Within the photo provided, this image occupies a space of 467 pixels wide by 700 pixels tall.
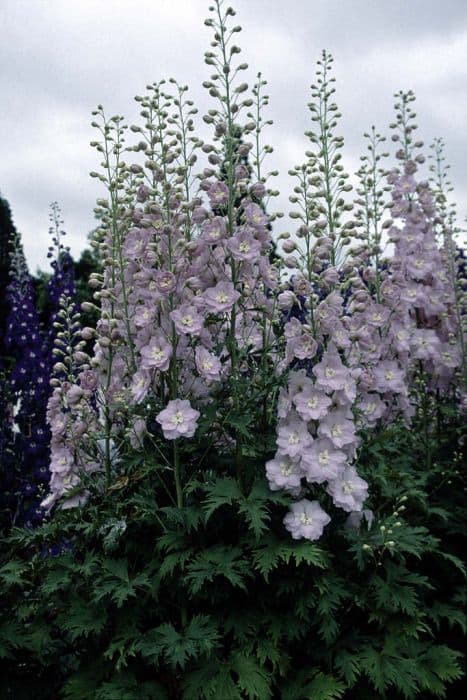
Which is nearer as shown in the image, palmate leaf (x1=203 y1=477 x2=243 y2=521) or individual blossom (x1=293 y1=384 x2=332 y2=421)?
palmate leaf (x1=203 y1=477 x2=243 y2=521)

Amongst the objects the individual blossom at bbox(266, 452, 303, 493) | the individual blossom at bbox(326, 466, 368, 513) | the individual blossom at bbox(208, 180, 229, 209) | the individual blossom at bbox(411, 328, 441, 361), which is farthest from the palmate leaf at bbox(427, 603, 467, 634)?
the individual blossom at bbox(208, 180, 229, 209)

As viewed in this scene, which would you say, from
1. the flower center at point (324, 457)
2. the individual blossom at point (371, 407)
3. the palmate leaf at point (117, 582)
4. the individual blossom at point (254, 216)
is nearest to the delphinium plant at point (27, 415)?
the palmate leaf at point (117, 582)

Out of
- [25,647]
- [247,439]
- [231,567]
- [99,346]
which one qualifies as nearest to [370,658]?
[231,567]

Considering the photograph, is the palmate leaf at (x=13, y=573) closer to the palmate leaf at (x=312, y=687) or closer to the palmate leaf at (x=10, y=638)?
the palmate leaf at (x=10, y=638)

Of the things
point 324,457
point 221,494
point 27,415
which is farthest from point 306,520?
point 27,415

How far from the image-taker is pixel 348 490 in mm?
3539

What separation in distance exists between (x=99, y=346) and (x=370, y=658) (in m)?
2.02

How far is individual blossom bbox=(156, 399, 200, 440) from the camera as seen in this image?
340 cm

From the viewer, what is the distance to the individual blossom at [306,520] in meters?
3.36

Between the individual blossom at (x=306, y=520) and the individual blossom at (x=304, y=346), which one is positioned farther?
the individual blossom at (x=304, y=346)

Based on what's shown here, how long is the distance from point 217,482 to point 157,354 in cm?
64

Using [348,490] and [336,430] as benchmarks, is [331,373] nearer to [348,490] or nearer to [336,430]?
[336,430]

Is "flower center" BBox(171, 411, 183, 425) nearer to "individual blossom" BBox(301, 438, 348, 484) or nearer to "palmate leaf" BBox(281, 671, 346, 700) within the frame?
"individual blossom" BBox(301, 438, 348, 484)

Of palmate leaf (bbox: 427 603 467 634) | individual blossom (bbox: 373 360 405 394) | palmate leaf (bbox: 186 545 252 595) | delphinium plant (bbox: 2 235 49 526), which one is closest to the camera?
palmate leaf (bbox: 186 545 252 595)
